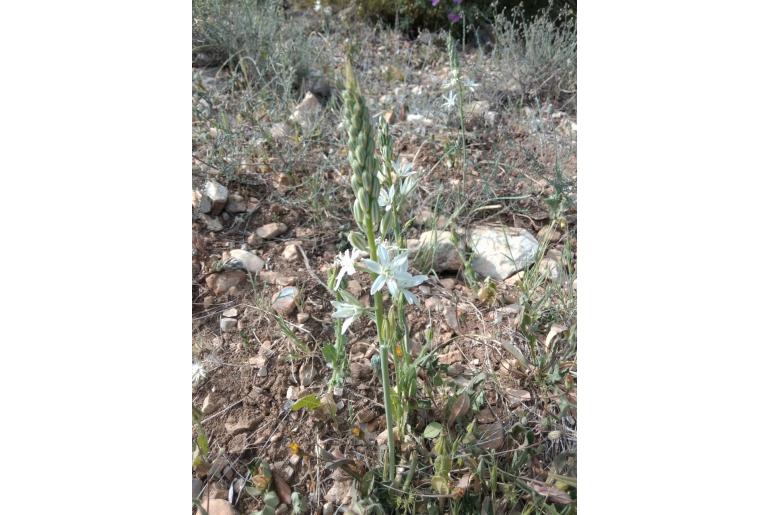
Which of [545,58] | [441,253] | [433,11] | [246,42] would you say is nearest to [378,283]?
[441,253]

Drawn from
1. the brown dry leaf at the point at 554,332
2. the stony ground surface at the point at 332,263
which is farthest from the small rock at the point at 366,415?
the brown dry leaf at the point at 554,332

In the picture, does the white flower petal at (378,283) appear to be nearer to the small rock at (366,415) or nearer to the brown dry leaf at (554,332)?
the small rock at (366,415)

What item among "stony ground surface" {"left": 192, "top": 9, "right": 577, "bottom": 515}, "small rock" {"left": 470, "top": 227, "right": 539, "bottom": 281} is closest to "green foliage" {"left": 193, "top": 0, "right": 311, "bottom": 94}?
"stony ground surface" {"left": 192, "top": 9, "right": 577, "bottom": 515}

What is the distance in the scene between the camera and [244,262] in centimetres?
188

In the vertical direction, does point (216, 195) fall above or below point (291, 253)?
above

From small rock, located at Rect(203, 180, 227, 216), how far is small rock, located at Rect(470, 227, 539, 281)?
93cm

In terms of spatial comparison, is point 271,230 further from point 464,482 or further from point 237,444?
point 464,482

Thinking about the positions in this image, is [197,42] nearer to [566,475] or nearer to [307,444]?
[307,444]

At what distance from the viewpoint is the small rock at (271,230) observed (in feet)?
6.62

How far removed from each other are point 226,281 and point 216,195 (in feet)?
1.27

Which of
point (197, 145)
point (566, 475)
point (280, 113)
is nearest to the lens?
point (566, 475)

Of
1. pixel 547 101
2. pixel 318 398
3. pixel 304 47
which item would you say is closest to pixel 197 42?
pixel 304 47
